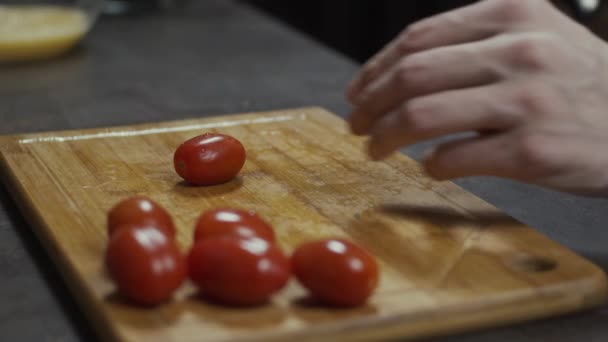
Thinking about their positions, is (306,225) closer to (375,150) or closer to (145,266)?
(375,150)

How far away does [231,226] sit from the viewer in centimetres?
102

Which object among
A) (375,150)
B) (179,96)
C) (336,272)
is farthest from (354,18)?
(336,272)

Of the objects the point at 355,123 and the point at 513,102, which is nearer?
the point at 513,102

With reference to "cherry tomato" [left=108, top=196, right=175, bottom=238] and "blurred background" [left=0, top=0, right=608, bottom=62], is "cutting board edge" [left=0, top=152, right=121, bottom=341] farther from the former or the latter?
"blurred background" [left=0, top=0, right=608, bottom=62]

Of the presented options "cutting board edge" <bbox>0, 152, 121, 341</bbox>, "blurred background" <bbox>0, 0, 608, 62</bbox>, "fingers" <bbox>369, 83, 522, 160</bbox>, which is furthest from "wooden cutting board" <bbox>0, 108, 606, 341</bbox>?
"blurred background" <bbox>0, 0, 608, 62</bbox>

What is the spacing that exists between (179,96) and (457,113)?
1.01 m

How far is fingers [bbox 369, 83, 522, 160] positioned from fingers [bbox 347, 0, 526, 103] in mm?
116

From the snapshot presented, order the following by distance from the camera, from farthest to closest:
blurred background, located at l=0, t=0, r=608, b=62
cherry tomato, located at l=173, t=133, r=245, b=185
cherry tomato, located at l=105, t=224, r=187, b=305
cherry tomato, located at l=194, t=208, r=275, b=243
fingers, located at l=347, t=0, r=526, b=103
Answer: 1. blurred background, located at l=0, t=0, r=608, b=62
2. cherry tomato, located at l=173, t=133, r=245, b=185
3. fingers, located at l=347, t=0, r=526, b=103
4. cherry tomato, located at l=194, t=208, r=275, b=243
5. cherry tomato, located at l=105, t=224, r=187, b=305

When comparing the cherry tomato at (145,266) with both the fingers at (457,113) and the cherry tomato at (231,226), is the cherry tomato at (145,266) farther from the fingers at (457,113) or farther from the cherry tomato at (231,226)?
the fingers at (457,113)

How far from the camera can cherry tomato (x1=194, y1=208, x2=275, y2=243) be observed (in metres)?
1.02

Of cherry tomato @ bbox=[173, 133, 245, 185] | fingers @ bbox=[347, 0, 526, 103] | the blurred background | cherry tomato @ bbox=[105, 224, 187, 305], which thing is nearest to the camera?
cherry tomato @ bbox=[105, 224, 187, 305]

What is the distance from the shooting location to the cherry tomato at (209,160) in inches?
51.2

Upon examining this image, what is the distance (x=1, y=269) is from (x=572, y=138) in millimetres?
676

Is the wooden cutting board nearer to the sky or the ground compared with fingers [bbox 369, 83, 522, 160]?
nearer to the ground
